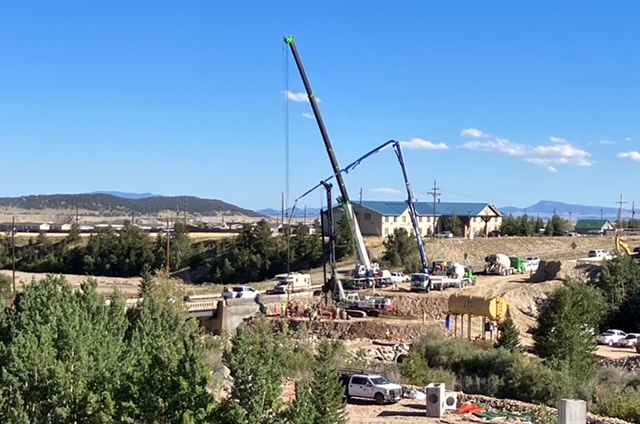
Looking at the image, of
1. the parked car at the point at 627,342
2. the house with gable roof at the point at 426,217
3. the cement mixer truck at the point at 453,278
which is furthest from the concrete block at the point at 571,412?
the house with gable roof at the point at 426,217

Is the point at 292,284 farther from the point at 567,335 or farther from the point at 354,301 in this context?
the point at 567,335

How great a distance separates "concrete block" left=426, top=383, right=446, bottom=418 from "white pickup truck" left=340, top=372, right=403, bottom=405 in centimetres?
253

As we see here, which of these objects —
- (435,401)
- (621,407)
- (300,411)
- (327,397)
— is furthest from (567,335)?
(300,411)

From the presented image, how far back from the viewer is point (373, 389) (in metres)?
28.8

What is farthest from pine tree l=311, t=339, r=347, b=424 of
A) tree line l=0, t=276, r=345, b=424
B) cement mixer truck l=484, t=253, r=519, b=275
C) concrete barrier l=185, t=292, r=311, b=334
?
cement mixer truck l=484, t=253, r=519, b=275

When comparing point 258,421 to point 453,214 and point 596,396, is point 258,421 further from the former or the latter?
point 453,214

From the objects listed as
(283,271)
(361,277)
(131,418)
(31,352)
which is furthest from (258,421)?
(283,271)

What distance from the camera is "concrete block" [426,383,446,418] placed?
26.1m

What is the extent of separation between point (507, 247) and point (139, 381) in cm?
7540

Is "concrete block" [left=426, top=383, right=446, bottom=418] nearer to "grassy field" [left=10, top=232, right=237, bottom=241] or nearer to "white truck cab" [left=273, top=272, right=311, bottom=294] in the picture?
"white truck cab" [left=273, top=272, right=311, bottom=294]

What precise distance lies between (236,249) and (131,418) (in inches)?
3010

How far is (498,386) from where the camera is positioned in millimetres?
32031

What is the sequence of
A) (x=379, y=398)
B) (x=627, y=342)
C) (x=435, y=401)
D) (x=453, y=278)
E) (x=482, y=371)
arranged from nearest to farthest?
(x=435, y=401) → (x=379, y=398) → (x=482, y=371) → (x=627, y=342) → (x=453, y=278)

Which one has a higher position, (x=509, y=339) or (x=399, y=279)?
(x=399, y=279)
